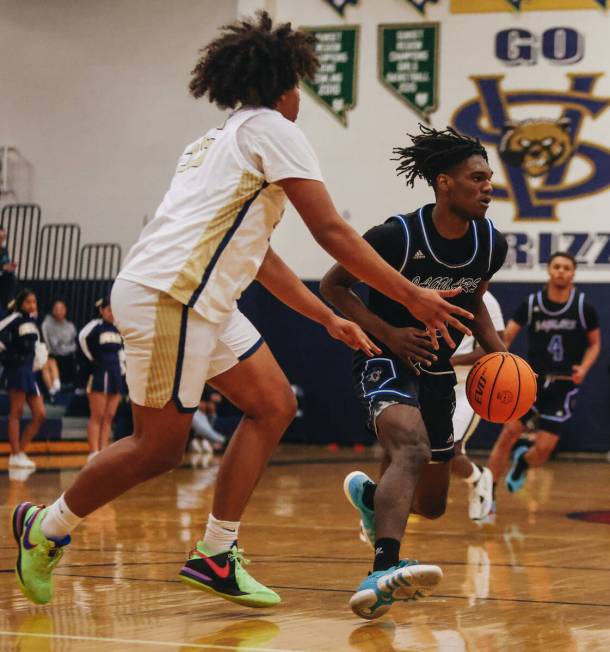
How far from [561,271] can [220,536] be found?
6201mm

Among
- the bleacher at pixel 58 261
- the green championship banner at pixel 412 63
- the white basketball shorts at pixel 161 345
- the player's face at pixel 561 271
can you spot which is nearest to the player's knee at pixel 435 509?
the white basketball shorts at pixel 161 345

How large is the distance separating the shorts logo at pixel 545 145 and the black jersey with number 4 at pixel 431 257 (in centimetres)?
1220

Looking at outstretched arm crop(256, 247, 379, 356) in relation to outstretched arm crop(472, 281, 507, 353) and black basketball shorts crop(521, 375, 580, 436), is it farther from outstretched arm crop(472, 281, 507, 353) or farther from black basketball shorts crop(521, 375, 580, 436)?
black basketball shorts crop(521, 375, 580, 436)

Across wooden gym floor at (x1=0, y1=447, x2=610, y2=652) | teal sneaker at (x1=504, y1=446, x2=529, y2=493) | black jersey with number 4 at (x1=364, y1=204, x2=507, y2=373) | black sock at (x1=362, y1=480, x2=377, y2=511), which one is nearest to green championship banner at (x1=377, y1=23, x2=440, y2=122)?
teal sneaker at (x1=504, y1=446, x2=529, y2=493)

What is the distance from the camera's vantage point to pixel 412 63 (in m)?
17.3

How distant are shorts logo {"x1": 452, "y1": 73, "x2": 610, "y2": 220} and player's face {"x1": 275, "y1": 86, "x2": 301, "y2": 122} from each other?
13040 millimetres

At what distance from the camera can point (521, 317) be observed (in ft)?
33.7

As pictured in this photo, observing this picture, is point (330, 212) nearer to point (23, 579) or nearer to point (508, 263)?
point (23, 579)

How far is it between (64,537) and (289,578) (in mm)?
1208

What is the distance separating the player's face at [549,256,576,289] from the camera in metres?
9.89

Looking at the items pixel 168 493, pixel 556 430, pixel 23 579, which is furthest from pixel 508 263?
pixel 23 579

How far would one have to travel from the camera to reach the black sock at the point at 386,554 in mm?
4066

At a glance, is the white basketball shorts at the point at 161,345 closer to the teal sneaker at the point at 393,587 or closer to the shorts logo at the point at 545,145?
the teal sneaker at the point at 393,587

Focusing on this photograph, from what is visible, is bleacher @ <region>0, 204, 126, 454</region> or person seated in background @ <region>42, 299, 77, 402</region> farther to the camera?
bleacher @ <region>0, 204, 126, 454</region>
